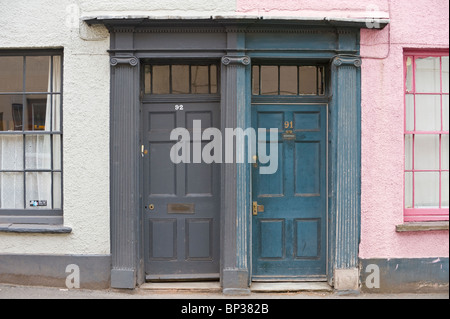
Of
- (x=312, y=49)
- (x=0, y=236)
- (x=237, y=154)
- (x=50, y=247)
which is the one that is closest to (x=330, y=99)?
(x=312, y=49)

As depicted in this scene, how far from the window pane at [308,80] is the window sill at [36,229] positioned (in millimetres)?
3811

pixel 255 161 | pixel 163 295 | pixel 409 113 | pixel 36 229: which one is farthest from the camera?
pixel 409 113

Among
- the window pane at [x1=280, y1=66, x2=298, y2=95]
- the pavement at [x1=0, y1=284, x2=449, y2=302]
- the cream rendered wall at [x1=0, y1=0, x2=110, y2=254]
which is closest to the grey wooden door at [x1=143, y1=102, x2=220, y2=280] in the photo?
the pavement at [x1=0, y1=284, x2=449, y2=302]

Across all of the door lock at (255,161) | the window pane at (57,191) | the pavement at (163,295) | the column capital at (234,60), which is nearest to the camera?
the pavement at (163,295)

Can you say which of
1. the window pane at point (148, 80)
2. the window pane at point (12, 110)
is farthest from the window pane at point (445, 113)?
the window pane at point (12, 110)

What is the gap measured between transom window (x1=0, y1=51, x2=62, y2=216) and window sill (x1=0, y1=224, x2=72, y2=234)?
24cm

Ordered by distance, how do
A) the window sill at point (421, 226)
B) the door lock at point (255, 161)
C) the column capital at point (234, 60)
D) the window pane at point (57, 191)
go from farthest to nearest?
the window pane at point (57, 191) < the door lock at point (255, 161) < the window sill at point (421, 226) < the column capital at point (234, 60)

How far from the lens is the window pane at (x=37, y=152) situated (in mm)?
6495

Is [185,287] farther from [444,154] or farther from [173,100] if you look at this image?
[444,154]

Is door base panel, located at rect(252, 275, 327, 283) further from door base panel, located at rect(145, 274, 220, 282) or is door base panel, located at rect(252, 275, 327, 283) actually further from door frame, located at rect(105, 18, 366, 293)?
door base panel, located at rect(145, 274, 220, 282)

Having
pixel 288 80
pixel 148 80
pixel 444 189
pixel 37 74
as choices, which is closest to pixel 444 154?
pixel 444 189

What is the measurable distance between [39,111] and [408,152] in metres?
5.29

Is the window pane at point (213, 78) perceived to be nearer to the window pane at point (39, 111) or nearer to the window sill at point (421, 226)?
the window pane at point (39, 111)

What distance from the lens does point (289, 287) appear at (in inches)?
247
